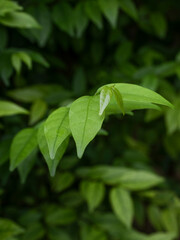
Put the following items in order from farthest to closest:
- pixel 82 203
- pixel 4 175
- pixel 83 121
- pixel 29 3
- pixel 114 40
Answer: pixel 114 40
pixel 82 203
pixel 29 3
pixel 4 175
pixel 83 121

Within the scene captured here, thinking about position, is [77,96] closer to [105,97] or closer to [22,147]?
[22,147]

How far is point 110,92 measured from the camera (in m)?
0.64

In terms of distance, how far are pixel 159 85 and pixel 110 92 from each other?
2.84 ft

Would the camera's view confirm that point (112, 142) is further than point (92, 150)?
Yes

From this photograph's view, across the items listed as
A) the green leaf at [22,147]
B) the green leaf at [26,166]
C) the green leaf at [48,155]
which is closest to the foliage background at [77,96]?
the green leaf at [26,166]

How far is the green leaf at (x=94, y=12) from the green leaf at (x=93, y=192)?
0.56 metres

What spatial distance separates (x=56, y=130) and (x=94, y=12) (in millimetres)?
757

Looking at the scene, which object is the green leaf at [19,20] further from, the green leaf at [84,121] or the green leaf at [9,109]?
the green leaf at [84,121]

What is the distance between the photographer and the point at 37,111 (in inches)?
52.6

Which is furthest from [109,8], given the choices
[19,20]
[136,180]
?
[136,180]

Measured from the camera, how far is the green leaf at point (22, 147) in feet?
2.77

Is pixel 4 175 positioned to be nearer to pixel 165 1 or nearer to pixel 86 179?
pixel 86 179

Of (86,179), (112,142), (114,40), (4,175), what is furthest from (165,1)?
(4,175)

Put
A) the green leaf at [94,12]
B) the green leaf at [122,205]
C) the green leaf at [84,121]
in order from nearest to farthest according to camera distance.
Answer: the green leaf at [84,121] → the green leaf at [122,205] → the green leaf at [94,12]
